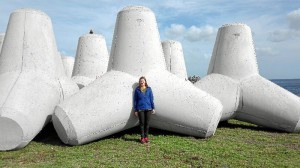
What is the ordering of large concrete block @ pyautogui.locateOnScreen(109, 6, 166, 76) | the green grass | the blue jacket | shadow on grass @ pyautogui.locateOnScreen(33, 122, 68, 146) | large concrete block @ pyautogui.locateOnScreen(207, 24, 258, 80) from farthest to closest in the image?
large concrete block @ pyautogui.locateOnScreen(207, 24, 258, 80)
large concrete block @ pyautogui.locateOnScreen(109, 6, 166, 76)
shadow on grass @ pyautogui.locateOnScreen(33, 122, 68, 146)
the blue jacket
the green grass

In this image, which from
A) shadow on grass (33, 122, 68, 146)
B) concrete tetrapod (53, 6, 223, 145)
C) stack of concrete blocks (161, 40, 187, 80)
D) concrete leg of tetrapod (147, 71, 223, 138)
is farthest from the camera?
stack of concrete blocks (161, 40, 187, 80)

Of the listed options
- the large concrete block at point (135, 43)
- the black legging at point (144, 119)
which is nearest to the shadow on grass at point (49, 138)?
the black legging at point (144, 119)

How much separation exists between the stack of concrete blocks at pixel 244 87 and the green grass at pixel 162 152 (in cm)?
75

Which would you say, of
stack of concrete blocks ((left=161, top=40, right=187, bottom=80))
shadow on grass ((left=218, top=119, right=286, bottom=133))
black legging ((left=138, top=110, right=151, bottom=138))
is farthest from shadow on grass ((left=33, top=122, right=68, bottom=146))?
stack of concrete blocks ((left=161, top=40, right=187, bottom=80))

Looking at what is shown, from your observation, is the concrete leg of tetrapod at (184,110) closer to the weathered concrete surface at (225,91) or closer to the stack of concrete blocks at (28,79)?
the weathered concrete surface at (225,91)

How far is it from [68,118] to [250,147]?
338cm

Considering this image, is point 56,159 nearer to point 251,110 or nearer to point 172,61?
point 251,110

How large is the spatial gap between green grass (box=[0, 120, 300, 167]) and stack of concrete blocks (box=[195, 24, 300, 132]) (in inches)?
29.5

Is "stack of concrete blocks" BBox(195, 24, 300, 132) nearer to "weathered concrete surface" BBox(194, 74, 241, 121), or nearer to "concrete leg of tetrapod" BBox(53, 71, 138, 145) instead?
"weathered concrete surface" BBox(194, 74, 241, 121)

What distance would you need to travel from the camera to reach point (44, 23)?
8.12m

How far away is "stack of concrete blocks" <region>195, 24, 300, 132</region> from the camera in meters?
8.34

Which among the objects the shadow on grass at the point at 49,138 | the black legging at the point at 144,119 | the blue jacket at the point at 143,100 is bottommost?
the shadow on grass at the point at 49,138

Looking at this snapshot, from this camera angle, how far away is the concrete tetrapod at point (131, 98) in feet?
21.4

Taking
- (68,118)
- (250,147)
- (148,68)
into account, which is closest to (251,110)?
(250,147)
